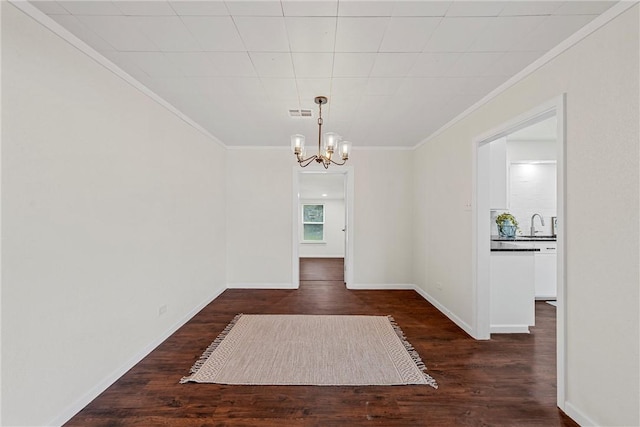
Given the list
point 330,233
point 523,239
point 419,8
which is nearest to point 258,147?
point 419,8

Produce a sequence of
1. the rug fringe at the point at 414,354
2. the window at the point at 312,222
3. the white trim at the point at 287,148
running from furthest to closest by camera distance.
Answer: the window at the point at 312,222 → the white trim at the point at 287,148 → the rug fringe at the point at 414,354

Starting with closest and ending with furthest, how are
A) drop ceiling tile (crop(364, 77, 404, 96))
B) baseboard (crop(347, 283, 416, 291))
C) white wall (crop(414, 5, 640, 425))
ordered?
white wall (crop(414, 5, 640, 425))
drop ceiling tile (crop(364, 77, 404, 96))
baseboard (crop(347, 283, 416, 291))

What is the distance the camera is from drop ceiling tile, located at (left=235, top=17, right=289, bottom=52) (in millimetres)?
1733

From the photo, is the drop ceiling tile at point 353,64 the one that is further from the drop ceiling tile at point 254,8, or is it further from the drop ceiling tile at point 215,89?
the drop ceiling tile at point 215,89

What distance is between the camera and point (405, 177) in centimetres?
510

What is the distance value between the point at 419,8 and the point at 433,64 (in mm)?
687

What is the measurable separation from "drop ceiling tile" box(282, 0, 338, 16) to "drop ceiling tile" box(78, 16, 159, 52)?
3.09 feet

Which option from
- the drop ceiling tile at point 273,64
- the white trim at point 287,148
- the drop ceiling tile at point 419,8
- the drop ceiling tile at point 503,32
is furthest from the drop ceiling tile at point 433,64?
the white trim at point 287,148

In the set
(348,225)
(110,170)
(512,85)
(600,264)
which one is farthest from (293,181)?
(600,264)

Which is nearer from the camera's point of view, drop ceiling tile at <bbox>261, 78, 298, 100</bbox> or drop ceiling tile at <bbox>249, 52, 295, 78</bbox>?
drop ceiling tile at <bbox>249, 52, 295, 78</bbox>

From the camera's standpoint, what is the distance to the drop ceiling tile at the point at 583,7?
1560 millimetres

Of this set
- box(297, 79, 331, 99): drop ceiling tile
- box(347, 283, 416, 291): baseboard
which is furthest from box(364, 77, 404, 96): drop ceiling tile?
box(347, 283, 416, 291): baseboard

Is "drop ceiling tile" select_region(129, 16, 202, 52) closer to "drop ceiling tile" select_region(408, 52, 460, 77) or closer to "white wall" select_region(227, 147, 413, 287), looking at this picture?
"drop ceiling tile" select_region(408, 52, 460, 77)

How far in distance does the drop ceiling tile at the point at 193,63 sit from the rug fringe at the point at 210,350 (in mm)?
2467
